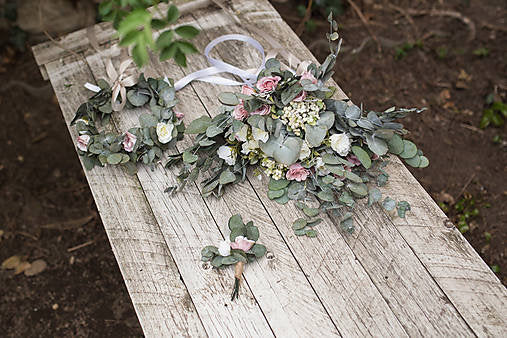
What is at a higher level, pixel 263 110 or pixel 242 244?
pixel 263 110

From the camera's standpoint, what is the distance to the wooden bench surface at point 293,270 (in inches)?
52.9

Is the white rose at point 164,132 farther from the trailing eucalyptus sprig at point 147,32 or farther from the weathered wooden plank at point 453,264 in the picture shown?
the weathered wooden plank at point 453,264

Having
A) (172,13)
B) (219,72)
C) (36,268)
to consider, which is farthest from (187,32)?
(36,268)

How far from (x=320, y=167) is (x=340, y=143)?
99mm

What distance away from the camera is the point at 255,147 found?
1.59 meters

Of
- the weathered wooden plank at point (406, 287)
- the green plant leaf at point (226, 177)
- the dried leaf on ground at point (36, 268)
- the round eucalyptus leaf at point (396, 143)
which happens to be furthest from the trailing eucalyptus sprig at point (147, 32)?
the dried leaf on ground at point (36, 268)

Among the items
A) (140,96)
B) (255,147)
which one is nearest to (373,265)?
(255,147)

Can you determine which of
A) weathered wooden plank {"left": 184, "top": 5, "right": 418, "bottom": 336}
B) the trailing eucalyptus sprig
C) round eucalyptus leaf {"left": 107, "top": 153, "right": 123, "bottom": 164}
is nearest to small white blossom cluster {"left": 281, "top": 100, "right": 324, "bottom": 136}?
weathered wooden plank {"left": 184, "top": 5, "right": 418, "bottom": 336}

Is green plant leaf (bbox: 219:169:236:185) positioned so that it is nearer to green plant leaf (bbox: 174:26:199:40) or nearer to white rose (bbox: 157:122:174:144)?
white rose (bbox: 157:122:174:144)

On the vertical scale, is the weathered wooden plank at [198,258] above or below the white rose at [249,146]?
below

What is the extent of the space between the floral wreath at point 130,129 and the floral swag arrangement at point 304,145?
12 cm

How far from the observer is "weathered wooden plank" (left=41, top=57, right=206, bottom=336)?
1.37 metres

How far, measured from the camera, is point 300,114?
1.56 m

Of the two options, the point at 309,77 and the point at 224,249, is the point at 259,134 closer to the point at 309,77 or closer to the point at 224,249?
the point at 309,77
